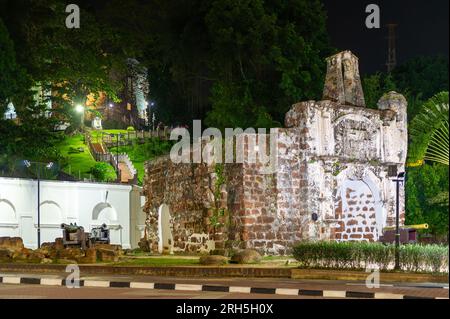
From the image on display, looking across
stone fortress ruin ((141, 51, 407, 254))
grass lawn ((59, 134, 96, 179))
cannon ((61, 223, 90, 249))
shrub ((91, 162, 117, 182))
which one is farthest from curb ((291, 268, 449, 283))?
shrub ((91, 162, 117, 182))

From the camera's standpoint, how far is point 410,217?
38281 millimetres

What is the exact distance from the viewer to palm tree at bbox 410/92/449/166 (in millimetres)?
32625

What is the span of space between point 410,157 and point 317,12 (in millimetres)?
20035

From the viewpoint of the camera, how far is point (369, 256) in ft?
71.9

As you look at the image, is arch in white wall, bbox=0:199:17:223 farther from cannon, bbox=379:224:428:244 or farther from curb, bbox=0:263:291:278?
cannon, bbox=379:224:428:244

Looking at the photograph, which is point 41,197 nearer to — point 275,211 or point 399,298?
point 275,211

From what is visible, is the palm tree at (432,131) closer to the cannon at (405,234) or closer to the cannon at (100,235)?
the cannon at (405,234)

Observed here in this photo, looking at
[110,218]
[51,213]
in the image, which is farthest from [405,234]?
[110,218]

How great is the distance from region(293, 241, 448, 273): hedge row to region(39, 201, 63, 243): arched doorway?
26.1 metres

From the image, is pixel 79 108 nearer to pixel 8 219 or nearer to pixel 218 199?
pixel 8 219

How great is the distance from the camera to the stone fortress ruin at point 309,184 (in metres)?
29.2

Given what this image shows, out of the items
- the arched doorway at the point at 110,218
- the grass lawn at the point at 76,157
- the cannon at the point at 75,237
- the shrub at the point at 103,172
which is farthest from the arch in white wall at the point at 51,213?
the cannon at the point at 75,237

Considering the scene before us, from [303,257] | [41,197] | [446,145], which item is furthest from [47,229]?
[303,257]

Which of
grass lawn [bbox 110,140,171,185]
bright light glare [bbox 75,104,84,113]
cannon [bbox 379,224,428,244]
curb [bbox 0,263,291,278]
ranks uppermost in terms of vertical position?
bright light glare [bbox 75,104,84,113]
